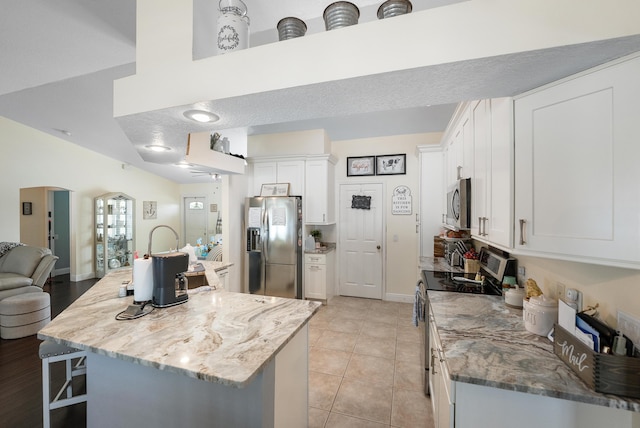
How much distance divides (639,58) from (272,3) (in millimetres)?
1807

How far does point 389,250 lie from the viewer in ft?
14.6

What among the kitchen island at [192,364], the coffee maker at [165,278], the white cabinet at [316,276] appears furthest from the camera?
the white cabinet at [316,276]

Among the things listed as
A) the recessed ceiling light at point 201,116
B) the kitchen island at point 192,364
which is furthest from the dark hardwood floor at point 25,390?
the recessed ceiling light at point 201,116

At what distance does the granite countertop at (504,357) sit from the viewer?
3.08 ft

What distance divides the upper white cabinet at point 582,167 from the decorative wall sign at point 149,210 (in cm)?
841

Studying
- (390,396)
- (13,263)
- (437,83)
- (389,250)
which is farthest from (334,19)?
(13,263)

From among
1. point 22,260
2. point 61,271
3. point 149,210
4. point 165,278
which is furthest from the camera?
point 149,210

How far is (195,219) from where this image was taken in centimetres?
849

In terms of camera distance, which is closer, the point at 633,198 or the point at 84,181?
the point at 633,198

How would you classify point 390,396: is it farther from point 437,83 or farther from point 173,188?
point 173,188

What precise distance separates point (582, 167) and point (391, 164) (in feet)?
11.4

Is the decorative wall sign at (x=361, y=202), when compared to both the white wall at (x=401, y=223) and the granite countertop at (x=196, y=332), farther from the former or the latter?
the granite countertop at (x=196, y=332)

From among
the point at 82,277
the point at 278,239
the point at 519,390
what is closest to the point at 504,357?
the point at 519,390

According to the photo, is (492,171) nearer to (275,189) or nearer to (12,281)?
(275,189)
